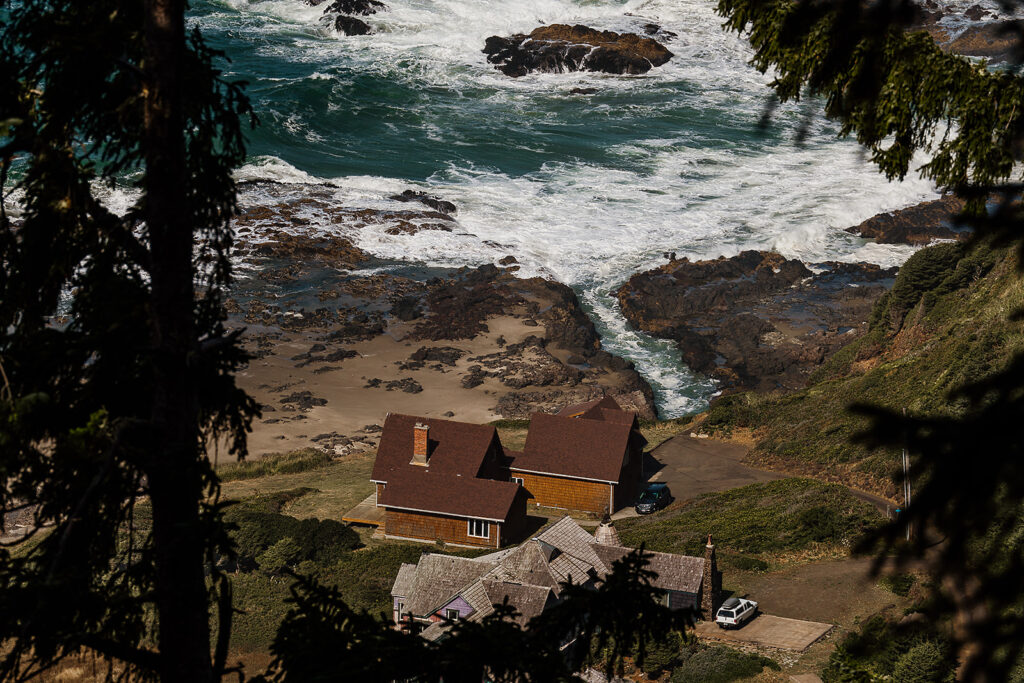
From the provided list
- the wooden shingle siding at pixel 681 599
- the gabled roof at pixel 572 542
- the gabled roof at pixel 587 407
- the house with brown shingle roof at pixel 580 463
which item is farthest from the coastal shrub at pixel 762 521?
the gabled roof at pixel 587 407

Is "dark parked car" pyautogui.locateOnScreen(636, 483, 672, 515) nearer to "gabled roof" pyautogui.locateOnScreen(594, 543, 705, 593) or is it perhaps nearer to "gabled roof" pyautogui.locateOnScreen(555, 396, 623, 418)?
"gabled roof" pyautogui.locateOnScreen(555, 396, 623, 418)

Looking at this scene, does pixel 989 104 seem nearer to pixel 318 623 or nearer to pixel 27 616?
pixel 318 623

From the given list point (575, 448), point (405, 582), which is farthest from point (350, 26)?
point (405, 582)

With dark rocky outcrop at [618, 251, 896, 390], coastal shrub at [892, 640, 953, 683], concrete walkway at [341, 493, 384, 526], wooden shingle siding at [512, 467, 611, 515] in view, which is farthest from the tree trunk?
dark rocky outcrop at [618, 251, 896, 390]

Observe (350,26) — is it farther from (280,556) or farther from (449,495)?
(280,556)

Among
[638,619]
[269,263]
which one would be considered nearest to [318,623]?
[638,619]

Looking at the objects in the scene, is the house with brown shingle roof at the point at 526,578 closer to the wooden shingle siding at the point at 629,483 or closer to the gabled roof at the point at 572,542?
the gabled roof at the point at 572,542
